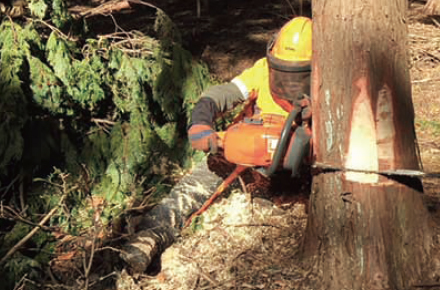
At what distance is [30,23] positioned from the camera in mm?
4477

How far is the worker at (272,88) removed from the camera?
3562 millimetres

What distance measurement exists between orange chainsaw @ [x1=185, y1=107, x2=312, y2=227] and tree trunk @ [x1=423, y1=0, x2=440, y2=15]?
5.43 m

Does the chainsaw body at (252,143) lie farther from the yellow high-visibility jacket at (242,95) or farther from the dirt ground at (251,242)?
the dirt ground at (251,242)

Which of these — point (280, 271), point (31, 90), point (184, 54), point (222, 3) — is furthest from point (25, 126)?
point (222, 3)

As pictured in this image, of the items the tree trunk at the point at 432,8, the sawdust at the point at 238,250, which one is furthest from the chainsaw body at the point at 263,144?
the tree trunk at the point at 432,8

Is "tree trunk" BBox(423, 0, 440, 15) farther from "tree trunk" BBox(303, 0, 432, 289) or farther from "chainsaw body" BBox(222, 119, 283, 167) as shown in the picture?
"tree trunk" BBox(303, 0, 432, 289)

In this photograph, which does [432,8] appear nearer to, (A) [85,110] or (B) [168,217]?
(A) [85,110]

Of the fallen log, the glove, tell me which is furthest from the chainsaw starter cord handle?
the fallen log

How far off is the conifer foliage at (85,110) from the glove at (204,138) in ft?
3.34

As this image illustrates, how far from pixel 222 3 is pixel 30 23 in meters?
5.85

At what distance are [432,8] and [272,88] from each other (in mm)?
5423

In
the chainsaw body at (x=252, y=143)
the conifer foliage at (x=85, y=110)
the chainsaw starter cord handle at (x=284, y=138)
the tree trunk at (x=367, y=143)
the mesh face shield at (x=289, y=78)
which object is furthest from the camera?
the conifer foliage at (x=85, y=110)

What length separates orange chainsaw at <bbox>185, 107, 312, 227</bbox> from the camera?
3119 millimetres

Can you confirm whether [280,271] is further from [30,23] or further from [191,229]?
[30,23]
